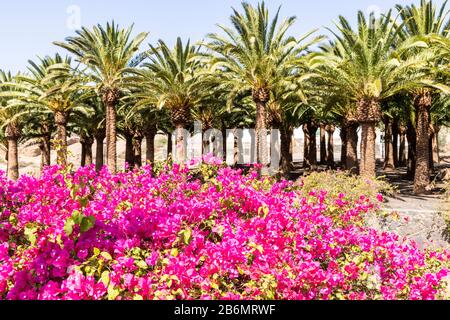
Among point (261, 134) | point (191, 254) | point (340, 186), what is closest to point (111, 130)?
point (261, 134)

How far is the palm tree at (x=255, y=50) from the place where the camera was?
1738 centimetres

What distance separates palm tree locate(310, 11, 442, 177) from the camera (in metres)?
15.1

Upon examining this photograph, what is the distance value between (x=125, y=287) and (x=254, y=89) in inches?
624

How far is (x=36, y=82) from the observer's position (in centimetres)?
2217

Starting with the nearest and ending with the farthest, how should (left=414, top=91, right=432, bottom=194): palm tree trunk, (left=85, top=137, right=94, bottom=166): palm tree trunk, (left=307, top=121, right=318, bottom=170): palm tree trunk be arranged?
(left=414, top=91, right=432, bottom=194): palm tree trunk
(left=307, top=121, right=318, bottom=170): palm tree trunk
(left=85, top=137, right=94, bottom=166): palm tree trunk

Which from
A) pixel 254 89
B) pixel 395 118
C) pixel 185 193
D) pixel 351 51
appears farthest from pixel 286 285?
pixel 395 118

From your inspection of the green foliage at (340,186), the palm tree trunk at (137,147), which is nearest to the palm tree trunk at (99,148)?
the palm tree trunk at (137,147)

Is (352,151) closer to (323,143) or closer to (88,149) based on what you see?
(323,143)

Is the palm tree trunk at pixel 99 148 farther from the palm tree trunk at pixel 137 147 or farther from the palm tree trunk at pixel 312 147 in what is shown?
the palm tree trunk at pixel 312 147

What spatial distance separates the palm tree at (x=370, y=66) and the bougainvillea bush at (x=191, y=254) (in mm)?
10397

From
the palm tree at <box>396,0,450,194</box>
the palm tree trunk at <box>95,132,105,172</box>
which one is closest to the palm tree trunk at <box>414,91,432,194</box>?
the palm tree at <box>396,0,450,194</box>

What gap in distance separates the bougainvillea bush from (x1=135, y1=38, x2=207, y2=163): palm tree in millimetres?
13165

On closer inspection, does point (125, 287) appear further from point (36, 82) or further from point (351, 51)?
point (36, 82)

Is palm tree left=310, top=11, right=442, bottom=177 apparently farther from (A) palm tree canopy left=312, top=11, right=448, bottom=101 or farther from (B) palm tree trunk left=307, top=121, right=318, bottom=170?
(B) palm tree trunk left=307, top=121, right=318, bottom=170
